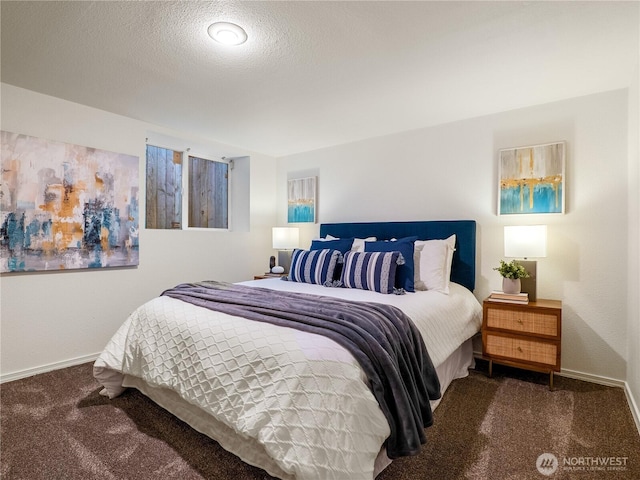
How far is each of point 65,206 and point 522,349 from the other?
3.97 m

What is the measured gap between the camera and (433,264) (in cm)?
293

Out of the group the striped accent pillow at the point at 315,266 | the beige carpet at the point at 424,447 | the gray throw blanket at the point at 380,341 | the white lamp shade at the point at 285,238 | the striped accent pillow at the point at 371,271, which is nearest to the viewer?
the gray throw blanket at the point at 380,341

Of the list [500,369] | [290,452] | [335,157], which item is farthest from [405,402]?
[335,157]

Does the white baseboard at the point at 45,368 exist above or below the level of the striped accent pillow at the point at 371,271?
below

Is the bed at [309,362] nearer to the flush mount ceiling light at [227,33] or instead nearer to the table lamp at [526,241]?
the table lamp at [526,241]

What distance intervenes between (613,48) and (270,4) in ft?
6.97

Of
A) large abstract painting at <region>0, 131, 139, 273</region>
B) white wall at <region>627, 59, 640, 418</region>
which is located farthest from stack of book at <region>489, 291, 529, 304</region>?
large abstract painting at <region>0, 131, 139, 273</region>

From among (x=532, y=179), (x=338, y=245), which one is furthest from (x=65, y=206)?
(x=532, y=179)

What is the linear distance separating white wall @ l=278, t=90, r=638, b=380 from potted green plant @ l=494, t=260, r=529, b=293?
0.29m

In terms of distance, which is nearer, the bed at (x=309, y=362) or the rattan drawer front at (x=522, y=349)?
the bed at (x=309, y=362)

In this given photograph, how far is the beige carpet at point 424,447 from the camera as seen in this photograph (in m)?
1.64

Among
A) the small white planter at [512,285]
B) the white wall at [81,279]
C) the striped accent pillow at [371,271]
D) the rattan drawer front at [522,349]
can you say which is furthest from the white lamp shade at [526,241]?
the white wall at [81,279]

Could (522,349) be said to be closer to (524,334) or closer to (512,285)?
(524,334)

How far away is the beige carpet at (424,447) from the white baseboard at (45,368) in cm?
13
